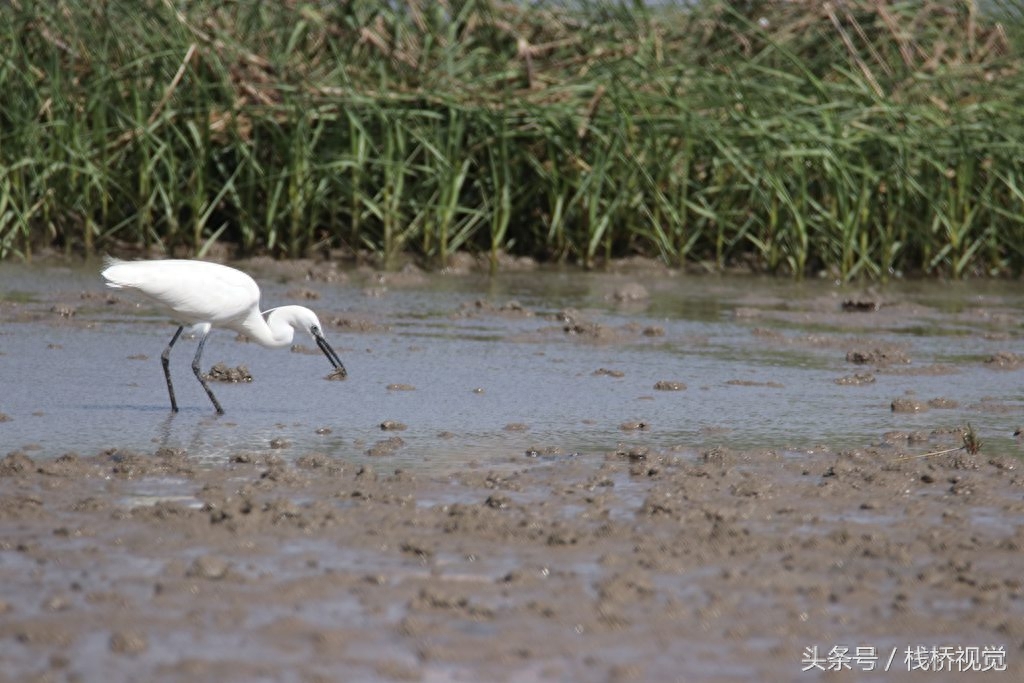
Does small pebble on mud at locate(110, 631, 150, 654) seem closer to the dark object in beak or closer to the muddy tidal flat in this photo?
the muddy tidal flat

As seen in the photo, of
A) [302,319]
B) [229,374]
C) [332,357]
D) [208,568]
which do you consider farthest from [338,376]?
[208,568]

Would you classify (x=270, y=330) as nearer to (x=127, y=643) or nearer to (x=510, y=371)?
(x=510, y=371)

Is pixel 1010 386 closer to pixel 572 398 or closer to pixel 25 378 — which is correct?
pixel 572 398

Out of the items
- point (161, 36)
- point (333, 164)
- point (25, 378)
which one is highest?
point (161, 36)

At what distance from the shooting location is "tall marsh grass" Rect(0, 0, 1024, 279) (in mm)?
10406

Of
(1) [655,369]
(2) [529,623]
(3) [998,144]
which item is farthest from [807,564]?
(3) [998,144]

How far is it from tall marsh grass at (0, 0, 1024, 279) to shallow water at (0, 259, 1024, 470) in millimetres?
620

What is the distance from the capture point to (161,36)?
412 inches

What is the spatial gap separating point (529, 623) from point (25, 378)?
3738 millimetres

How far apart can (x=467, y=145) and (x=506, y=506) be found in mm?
6689

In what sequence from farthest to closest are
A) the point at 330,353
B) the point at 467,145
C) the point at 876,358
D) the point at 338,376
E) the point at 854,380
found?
1. the point at 467,145
2. the point at 876,358
3. the point at 854,380
4. the point at 338,376
5. the point at 330,353

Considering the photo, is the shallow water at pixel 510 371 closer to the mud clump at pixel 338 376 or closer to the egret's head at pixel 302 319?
the mud clump at pixel 338 376

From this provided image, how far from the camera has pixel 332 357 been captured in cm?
683

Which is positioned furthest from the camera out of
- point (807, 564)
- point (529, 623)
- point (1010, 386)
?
point (1010, 386)
